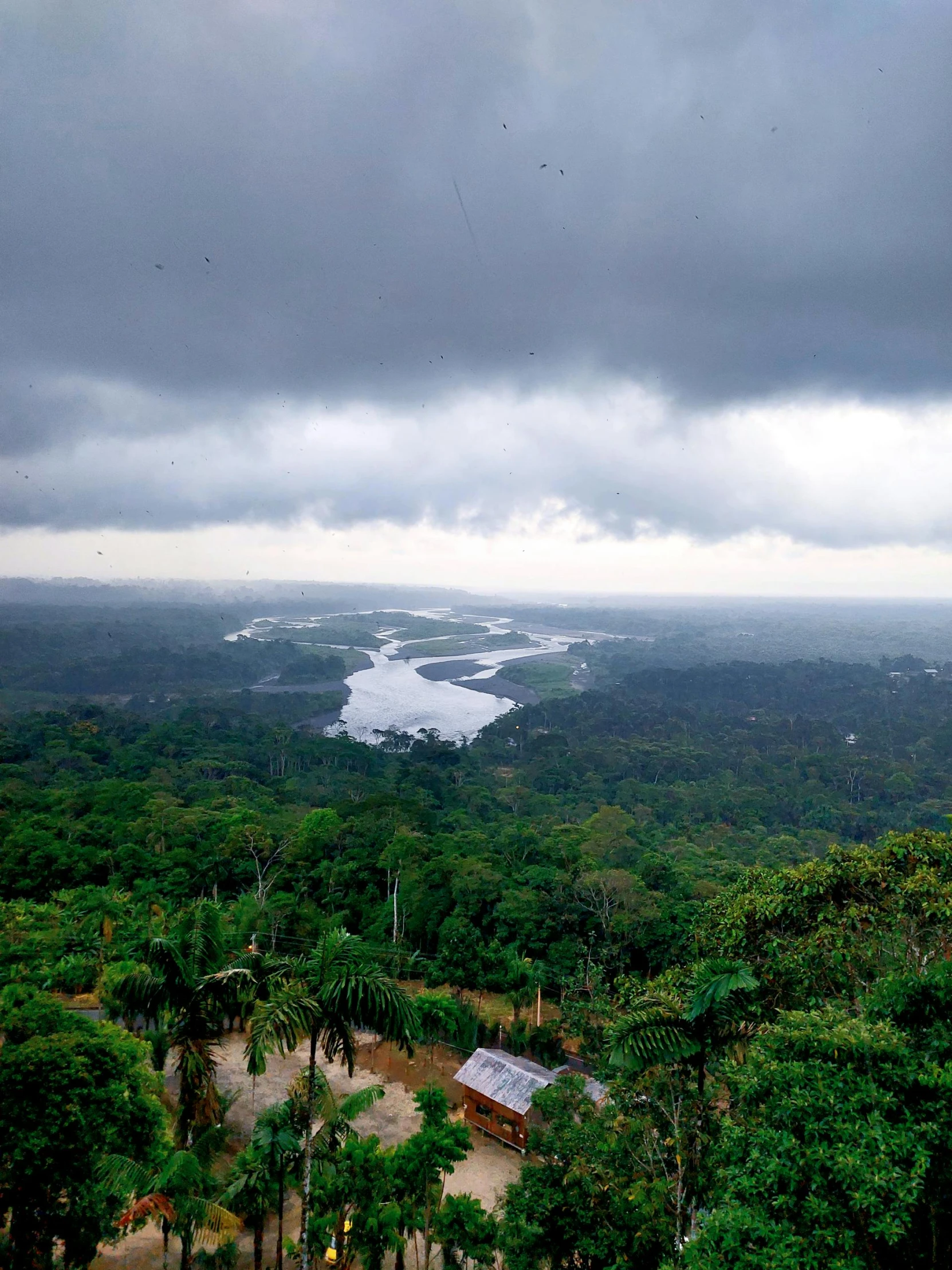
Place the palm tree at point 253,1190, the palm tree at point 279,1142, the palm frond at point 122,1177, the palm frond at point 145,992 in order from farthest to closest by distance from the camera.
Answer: the palm tree at point 253,1190
the palm tree at point 279,1142
the palm frond at point 145,992
the palm frond at point 122,1177

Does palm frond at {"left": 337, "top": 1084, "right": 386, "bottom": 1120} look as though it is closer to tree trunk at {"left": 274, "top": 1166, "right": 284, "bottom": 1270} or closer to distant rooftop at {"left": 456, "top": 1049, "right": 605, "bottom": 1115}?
tree trunk at {"left": 274, "top": 1166, "right": 284, "bottom": 1270}

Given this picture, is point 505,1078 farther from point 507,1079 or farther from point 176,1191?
point 176,1191

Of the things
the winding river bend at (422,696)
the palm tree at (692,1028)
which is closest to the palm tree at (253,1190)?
the palm tree at (692,1028)

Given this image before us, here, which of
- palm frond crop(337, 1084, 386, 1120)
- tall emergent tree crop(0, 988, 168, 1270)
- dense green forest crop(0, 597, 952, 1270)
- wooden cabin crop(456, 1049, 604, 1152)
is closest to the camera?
dense green forest crop(0, 597, 952, 1270)

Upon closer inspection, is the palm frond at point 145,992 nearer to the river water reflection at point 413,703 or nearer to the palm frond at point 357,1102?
the palm frond at point 357,1102

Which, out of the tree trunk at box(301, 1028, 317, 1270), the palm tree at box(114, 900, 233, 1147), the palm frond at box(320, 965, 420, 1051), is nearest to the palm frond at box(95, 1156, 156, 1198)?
the palm tree at box(114, 900, 233, 1147)

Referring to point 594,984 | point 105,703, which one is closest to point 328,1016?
point 594,984

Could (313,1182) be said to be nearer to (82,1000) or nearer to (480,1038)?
(480,1038)
